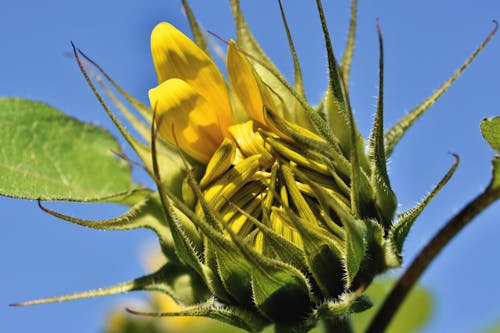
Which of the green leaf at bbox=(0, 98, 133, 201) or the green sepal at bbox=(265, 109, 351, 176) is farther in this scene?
the green leaf at bbox=(0, 98, 133, 201)

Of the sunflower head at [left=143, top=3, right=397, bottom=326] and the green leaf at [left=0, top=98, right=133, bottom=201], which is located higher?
the green leaf at [left=0, top=98, right=133, bottom=201]

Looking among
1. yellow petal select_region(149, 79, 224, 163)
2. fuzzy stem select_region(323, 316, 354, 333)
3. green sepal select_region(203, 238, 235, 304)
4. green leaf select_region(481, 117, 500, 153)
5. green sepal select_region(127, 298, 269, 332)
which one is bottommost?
fuzzy stem select_region(323, 316, 354, 333)

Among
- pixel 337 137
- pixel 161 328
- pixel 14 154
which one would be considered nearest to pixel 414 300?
pixel 161 328

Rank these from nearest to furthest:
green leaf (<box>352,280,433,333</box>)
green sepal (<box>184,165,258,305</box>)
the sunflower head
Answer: green sepal (<box>184,165,258,305</box>), the sunflower head, green leaf (<box>352,280,433,333</box>)

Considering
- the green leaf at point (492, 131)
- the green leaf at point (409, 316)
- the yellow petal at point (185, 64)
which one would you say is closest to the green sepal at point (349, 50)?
the yellow petal at point (185, 64)

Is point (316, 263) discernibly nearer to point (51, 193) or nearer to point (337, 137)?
point (337, 137)

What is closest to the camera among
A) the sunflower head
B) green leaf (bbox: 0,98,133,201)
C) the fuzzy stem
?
the sunflower head

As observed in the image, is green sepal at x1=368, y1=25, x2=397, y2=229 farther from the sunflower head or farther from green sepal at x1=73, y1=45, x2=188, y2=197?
green sepal at x1=73, y1=45, x2=188, y2=197

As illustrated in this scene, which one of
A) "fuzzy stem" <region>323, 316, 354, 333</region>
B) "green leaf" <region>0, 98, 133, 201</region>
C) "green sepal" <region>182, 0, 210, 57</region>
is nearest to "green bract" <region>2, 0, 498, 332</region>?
"green sepal" <region>182, 0, 210, 57</region>
